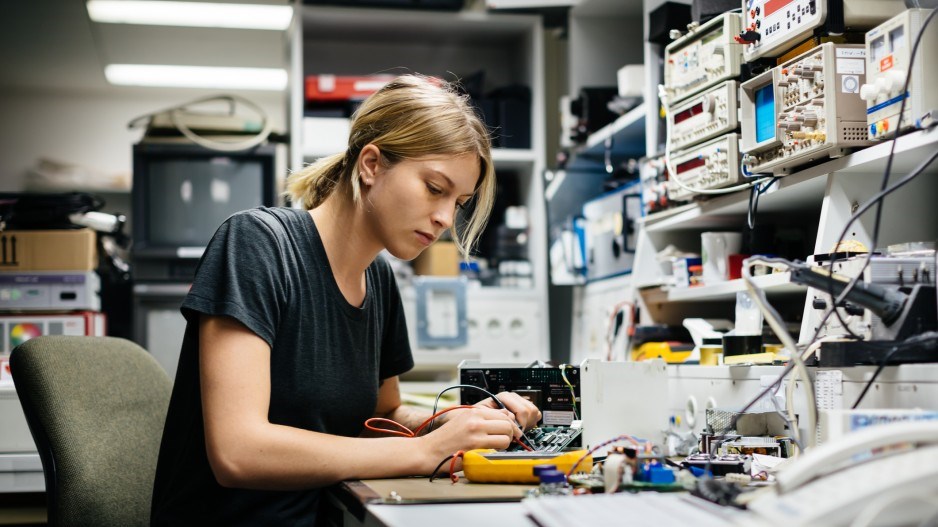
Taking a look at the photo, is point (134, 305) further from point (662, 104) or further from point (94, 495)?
point (662, 104)

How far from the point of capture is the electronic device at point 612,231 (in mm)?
2779

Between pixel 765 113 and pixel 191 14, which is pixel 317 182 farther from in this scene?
pixel 191 14

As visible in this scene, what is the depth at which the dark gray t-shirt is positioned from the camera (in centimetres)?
135

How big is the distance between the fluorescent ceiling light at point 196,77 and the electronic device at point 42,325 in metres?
2.17

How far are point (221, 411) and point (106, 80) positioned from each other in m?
4.70

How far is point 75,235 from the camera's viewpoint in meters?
3.09

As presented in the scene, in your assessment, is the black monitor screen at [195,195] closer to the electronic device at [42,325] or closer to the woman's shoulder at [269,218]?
the electronic device at [42,325]

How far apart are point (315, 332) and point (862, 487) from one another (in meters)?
0.95

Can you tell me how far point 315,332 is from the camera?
1.48 m

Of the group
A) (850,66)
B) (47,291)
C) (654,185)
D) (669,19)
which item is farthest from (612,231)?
(47,291)

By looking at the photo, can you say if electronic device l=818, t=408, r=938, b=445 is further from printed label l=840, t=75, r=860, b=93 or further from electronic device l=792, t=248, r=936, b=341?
printed label l=840, t=75, r=860, b=93

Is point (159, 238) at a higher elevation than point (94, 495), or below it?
higher

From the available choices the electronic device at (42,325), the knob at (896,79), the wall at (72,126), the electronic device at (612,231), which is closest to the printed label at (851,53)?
the knob at (896,79)


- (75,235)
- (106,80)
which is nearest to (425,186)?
(75,235)
